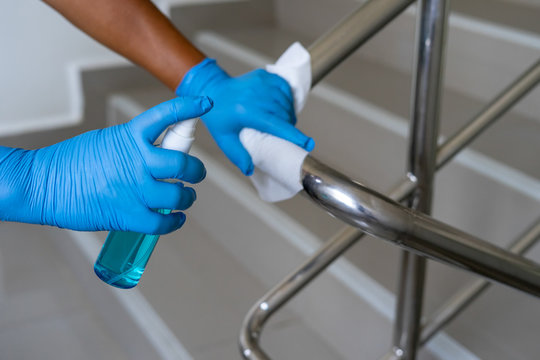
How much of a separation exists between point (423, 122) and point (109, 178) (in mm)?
393

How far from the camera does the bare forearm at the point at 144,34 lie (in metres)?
0.89

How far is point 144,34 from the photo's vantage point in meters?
0.89

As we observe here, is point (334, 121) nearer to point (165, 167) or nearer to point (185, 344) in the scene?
point (185, 344)

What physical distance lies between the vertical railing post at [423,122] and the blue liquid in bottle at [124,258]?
34 centimetres

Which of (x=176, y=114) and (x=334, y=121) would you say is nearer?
(x=176, y=114)

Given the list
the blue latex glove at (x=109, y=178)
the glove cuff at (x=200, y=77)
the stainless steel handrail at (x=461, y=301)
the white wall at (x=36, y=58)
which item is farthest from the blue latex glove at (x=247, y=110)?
the white wall at (x=36, y=58)

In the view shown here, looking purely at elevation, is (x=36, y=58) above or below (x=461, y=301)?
below

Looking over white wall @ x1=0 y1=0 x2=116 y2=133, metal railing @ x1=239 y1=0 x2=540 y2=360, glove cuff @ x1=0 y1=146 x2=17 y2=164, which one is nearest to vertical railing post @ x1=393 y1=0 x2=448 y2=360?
metal railing @ x1=239 y1=0 x2=540 y2=360

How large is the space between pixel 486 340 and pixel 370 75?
3.20ft

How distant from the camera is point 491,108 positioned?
87 cm

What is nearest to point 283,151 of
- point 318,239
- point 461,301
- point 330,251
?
point 330,251

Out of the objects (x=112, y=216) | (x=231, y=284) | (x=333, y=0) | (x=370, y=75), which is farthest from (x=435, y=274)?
(x=333, y=0)

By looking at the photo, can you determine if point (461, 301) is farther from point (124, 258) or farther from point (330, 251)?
point (124, 258)

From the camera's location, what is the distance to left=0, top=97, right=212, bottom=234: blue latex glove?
0.59m
